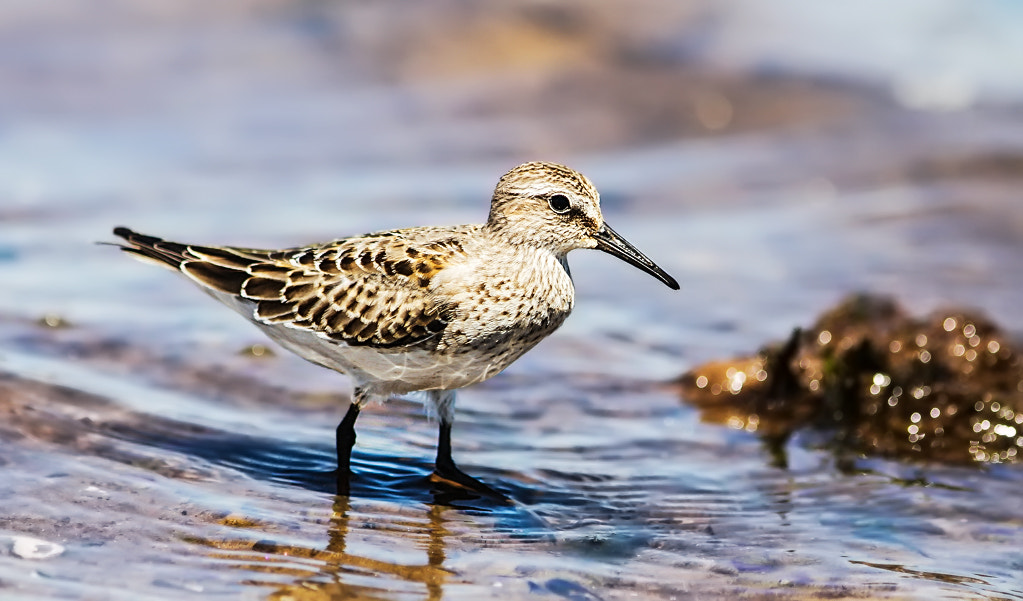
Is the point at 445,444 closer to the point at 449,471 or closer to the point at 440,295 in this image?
the point at 449,471

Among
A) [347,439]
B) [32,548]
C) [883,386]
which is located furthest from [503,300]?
[883,386]

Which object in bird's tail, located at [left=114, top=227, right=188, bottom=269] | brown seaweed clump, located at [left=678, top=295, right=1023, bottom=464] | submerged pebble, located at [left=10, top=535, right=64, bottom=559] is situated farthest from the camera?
brown seaweed clump, located at [left=678, top=295, right=1023, bottom=464]

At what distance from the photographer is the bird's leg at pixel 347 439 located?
772 cm

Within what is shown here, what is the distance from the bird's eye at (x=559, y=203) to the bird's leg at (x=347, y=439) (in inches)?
61.1

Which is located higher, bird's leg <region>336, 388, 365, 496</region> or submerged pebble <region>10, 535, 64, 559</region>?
bird's leg <region>336, 388, 365, 496</region>

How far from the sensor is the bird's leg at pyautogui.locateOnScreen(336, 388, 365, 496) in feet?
25.3

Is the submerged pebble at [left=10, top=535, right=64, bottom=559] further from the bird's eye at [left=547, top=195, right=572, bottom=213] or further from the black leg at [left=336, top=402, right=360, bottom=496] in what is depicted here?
the bird's eye at [left=547, top=195, right=572, bottom=213]

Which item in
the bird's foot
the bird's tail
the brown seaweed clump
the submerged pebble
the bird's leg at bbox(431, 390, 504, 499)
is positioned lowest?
the submerged pebble

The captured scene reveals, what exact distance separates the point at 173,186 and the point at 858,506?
8.45 metres

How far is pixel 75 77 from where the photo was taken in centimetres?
1670

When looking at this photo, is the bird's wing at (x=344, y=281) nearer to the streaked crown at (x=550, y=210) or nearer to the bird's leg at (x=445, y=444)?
the streaked crown at (x=550, y=210)

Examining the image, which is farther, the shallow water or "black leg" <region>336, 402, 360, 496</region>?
"black leg" <region>336, 402, 360, 496</region>

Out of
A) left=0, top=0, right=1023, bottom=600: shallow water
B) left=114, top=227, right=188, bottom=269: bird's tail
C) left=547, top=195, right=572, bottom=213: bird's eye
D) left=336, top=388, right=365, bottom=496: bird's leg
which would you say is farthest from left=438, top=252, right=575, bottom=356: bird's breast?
left=114, top=227, right=188, bottom=269: bird's tail

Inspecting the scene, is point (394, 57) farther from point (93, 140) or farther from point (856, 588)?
point (856, 588)
